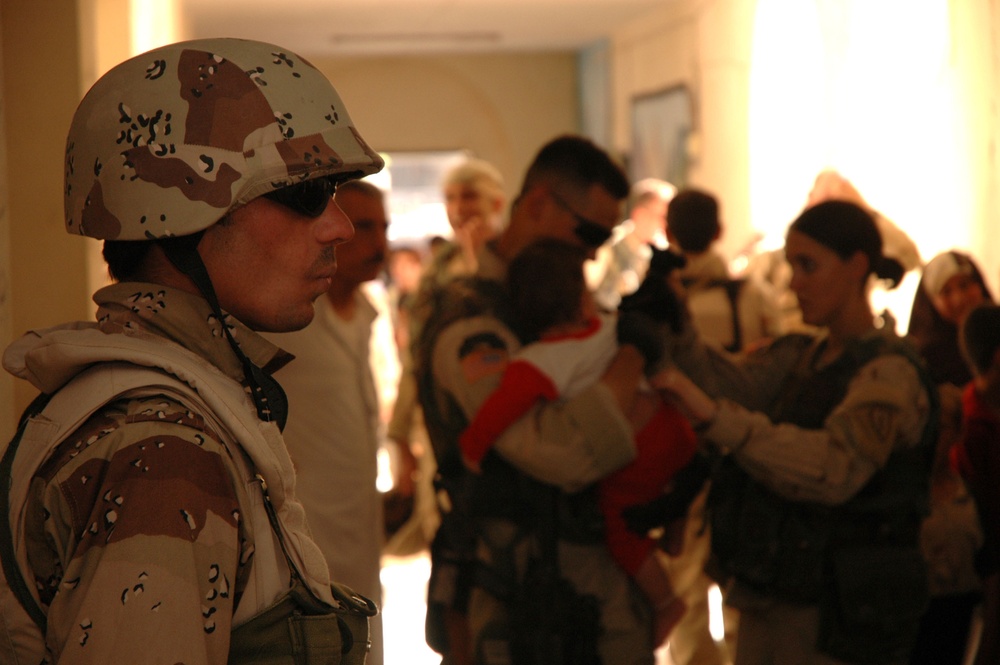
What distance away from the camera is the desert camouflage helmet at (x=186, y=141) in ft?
3.57

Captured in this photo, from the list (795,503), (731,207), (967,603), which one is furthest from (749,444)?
(731,207)

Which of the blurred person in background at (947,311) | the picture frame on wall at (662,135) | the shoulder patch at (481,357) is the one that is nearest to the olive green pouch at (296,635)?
the shoulder patch at (481,357)

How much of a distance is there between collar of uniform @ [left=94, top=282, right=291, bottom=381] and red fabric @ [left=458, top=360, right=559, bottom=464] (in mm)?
1267

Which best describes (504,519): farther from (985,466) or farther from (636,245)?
(636,245)

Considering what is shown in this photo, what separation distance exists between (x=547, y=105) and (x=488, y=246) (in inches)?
338

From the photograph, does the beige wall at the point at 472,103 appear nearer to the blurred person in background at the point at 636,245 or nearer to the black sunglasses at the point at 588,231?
the blurred person in background at the point at 636,245

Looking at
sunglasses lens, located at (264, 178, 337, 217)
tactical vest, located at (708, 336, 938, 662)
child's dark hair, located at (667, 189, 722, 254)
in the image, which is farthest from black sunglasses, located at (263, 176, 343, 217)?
child's dark hair, located at (667, 189, 722, 254)

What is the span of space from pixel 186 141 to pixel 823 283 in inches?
73.1

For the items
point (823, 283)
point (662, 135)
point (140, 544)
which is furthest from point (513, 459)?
point (662, 135)

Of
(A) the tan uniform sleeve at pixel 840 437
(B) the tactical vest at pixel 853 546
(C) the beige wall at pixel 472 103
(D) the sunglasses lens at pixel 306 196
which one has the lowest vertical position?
(B) the tactical vest at pixel 853 546

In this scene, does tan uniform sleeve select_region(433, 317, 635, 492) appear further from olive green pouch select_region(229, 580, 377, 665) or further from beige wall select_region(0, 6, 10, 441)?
olive green pouch select_region(229, 580, 377, 665)

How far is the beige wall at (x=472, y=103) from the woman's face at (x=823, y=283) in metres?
8.45

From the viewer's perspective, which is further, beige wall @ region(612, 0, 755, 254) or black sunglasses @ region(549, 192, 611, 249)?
A: beige wall @ region(612, 0, 755, 254)

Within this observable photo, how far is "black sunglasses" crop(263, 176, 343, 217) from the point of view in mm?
1160
